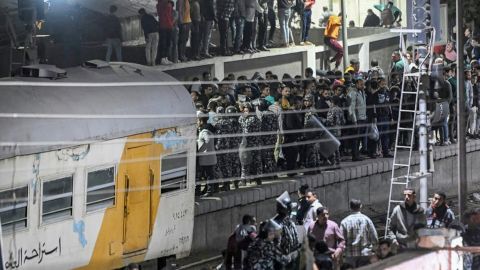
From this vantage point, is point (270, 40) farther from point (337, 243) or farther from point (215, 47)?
point (337, 243)

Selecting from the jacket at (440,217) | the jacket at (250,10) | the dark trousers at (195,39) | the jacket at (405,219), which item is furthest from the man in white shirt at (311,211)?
the jacket at (250,10)

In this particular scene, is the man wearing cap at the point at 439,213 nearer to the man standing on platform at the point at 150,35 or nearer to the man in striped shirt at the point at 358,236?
the man in striped shirt at the point at 358,236

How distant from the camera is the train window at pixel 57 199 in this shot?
707 inches

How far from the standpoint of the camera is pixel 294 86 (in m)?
25.6

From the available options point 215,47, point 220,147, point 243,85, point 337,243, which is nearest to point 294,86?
point 243,85

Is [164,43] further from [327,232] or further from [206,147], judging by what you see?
[327,232]

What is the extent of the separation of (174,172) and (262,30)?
10.5 m

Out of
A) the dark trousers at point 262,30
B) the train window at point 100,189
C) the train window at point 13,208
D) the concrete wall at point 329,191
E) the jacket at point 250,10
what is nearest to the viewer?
the train window at point 13,208

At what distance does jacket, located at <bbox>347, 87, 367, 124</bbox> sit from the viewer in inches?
1046

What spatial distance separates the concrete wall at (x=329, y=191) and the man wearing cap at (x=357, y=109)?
2.00 ft

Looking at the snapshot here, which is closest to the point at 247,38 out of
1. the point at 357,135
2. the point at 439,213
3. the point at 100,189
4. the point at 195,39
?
the point at 195,39

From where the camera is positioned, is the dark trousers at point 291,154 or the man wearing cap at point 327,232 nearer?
the man wearing cap at point 327,232

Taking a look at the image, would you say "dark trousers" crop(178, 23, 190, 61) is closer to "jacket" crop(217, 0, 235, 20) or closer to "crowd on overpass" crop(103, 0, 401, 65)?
"crowd on overpass" crop(103, 0, 401, 65)

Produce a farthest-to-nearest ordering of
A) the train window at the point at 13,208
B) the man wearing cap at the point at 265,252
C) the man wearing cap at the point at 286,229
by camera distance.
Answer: the man wearing cap at the point at 286,229, the train window at the point at 13,208, the man wearing cap at the point at 265,252
